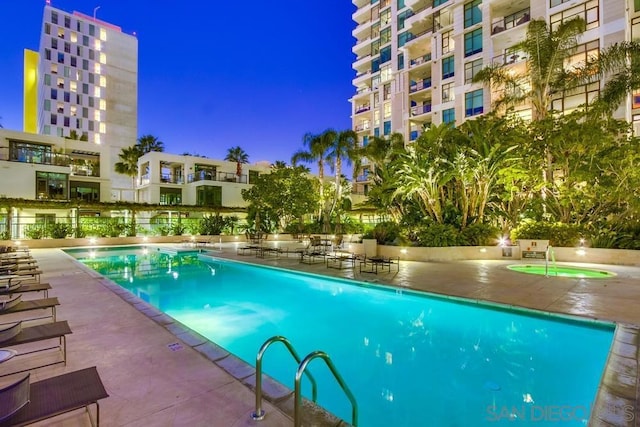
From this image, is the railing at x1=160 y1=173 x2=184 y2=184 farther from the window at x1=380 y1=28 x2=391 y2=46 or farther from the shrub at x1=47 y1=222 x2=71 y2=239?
the window at x1=380 y1=28 x2=391 y2=46

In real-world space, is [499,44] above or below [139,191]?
above

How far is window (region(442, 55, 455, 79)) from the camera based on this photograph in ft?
103

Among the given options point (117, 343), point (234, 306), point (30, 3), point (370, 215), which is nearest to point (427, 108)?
point (370, 215)

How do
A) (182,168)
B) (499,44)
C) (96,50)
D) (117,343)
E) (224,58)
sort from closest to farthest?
1. (117,343)
2. (499,44)
3. (182,168)
4. (96,50)
5. (224,58)

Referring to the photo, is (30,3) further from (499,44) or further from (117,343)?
(117,343)

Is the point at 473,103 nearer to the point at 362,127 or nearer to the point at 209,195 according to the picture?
the point at 362,127

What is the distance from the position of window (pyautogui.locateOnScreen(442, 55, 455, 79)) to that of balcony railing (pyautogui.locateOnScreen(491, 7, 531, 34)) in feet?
14.1

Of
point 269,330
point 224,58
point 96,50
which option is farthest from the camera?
point 224,58

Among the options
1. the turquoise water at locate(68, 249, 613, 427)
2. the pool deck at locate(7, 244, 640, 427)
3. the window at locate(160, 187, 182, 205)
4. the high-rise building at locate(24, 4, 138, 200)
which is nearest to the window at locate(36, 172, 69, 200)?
the window at locate(160, 187, 182, 205)

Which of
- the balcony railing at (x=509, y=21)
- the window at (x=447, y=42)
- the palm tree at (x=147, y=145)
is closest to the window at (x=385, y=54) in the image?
the window at (x=447, y=42)

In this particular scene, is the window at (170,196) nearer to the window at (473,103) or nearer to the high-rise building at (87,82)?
the high-rise building at (87,82)

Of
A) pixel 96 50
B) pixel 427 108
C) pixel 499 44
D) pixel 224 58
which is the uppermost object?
pixel 224 58

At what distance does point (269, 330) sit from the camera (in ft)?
23.0

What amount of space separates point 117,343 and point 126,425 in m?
2.21
